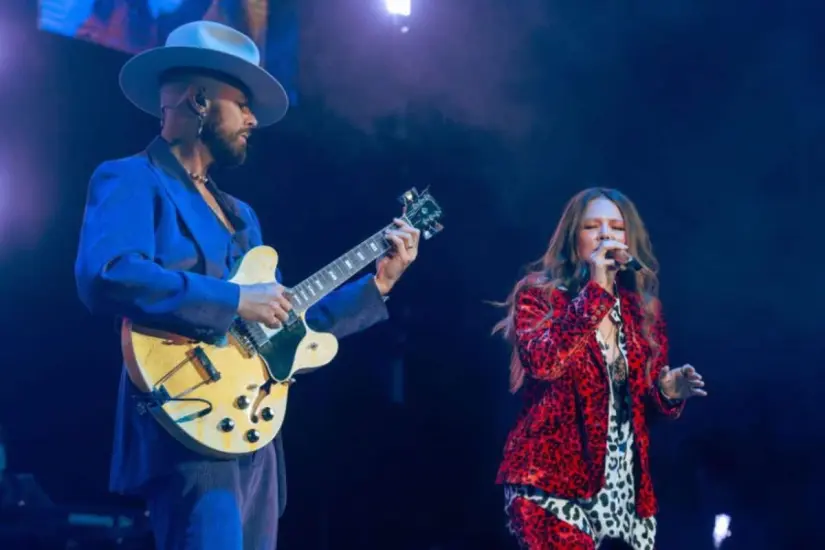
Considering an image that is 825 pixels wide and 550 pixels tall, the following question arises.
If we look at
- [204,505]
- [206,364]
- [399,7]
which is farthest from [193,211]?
[399,7]

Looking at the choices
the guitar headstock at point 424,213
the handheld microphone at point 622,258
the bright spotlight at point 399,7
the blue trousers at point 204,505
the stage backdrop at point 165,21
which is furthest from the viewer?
the bright spotlight at point 399,7

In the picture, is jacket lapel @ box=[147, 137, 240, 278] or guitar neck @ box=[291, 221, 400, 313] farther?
guitar neck @ box=[291, 221, 400, 313]

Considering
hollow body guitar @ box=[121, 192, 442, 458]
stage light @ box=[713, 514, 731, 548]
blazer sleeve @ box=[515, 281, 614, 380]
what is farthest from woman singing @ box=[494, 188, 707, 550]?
stage light @ box=[713, 514, 731, 548]

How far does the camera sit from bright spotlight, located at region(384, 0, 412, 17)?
4914mm

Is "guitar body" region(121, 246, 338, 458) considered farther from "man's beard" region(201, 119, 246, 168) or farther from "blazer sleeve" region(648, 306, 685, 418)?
"blazer sleeve" region(648, 306, 685, 418)

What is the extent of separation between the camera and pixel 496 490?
483 centimetres

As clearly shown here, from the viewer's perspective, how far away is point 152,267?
6.86 feet

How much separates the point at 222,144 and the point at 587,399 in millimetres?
1312

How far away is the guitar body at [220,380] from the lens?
207 centimetres

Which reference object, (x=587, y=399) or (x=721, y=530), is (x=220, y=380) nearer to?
(x=587, y=399)

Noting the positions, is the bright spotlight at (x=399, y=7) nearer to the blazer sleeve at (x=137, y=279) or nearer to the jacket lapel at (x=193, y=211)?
the jacket lapel at (x=193, y=211)

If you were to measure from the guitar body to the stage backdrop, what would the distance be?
82.5 inches

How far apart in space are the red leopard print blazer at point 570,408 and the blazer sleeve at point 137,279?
0.98 meters

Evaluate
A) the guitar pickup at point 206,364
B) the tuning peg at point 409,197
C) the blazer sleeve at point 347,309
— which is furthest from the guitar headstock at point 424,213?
the guitar pickup at point 206,364
